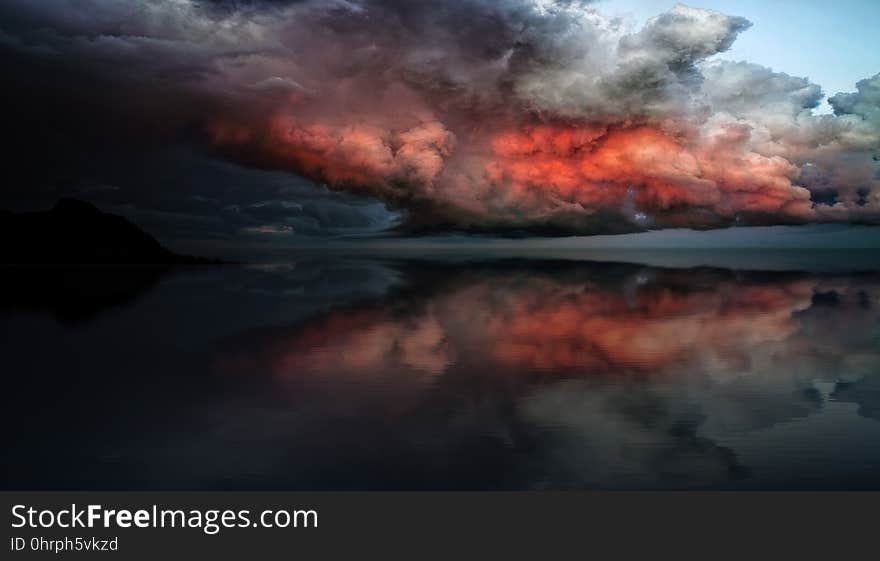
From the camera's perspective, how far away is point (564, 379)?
70.2 feet

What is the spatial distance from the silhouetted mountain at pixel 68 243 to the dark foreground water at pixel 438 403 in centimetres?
15369

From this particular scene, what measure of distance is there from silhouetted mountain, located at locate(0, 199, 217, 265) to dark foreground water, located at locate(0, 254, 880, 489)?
154 meters

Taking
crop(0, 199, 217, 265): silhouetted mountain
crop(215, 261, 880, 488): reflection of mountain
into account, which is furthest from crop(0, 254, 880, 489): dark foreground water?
crop(0, 199, 217, 265): silhouetted mountain

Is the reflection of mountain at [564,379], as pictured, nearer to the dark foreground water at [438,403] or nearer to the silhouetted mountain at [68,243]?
the dark foreground water at [438,403]

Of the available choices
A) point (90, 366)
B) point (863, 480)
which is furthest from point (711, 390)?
point (90, 366)

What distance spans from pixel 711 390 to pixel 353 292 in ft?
150

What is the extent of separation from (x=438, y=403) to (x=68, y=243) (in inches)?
7761

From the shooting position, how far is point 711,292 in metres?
65.1

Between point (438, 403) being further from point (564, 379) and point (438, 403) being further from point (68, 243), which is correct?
point (68, 243)

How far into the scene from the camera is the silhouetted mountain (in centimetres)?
17050

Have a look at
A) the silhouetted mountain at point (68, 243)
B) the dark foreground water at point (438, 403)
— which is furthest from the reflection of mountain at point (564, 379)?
the silhouetted mountain at point (68, 243)

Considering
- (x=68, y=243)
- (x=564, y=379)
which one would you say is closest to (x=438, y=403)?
(x=564, y=379)

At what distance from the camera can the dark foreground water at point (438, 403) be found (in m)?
12.9

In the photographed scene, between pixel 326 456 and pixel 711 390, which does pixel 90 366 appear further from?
pixel 711 390
